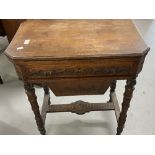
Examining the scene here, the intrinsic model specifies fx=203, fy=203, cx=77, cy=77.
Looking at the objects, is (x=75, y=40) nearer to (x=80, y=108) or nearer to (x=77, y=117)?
(x=80, y=108)

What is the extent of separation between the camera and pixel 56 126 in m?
1.63

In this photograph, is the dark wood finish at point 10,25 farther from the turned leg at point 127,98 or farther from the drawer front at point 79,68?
the turned leg at point 127,98

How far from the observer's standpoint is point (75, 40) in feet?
3.43

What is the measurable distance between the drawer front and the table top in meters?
0.04

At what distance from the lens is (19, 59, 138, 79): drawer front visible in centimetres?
97

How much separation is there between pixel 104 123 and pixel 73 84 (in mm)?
483

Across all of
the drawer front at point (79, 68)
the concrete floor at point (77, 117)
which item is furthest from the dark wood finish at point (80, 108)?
the drawer front at point (79, 68)

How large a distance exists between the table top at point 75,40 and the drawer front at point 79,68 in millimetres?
42

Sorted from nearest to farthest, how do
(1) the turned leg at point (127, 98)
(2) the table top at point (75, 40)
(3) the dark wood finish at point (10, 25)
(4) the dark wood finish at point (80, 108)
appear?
(2) the table top at point (75, 40), (1) the turned leg at point (127, 98), (4) the dark wood finish at point (80, 108), (3) the dark wood finish at point (10, 25)

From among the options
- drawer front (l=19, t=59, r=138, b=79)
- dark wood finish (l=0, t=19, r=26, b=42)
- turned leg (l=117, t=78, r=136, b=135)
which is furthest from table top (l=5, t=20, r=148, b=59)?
dark wood finish (l=0, t=19, r=26, b=42)

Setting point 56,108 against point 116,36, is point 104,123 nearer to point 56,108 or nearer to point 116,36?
point 56,108

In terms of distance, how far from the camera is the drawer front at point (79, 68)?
3.17 ft

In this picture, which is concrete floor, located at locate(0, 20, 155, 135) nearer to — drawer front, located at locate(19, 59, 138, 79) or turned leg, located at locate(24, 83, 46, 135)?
turned leg, located at locate(24, 83, 46, 135)

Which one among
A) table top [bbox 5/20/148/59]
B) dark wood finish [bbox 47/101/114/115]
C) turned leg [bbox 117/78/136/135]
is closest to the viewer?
table top [bbox 5/20/148/59]
